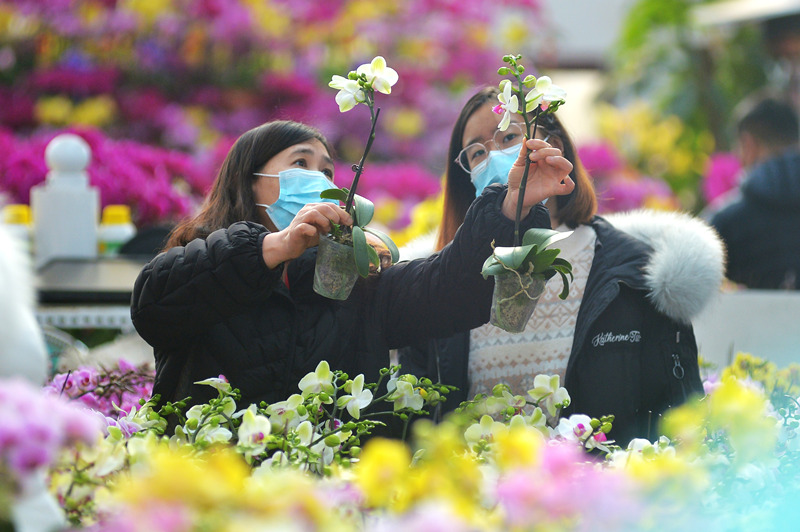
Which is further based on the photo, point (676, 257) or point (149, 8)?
point (149, 8)

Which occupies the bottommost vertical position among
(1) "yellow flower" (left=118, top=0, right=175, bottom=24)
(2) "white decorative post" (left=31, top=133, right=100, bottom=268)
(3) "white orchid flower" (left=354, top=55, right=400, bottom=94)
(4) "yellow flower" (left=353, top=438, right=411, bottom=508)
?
(2) "white decorative post" (left=31, top=133, right=100, bottom=268)

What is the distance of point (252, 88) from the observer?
7.07m

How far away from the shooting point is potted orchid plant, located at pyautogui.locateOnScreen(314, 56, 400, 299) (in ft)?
5.85

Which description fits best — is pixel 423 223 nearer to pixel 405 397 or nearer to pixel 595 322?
pixel 595 322

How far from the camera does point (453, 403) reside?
2330mm

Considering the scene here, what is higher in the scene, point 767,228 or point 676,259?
point 676,259

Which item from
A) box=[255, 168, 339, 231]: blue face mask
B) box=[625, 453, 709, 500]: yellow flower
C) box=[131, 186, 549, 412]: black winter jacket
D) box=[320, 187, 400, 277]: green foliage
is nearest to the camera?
box=[625, 453, 709, 500]: yellow flower

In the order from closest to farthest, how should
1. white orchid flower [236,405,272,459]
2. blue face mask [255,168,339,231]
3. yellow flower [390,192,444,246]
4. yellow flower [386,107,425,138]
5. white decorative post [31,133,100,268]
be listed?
white orchid flower [236,405,272,459] → blue face mask [255,168,339,231] → yellow flower [390,192,444,246] → white decorative post [31,133,100,268] → yellow flower [386,107,425,138]

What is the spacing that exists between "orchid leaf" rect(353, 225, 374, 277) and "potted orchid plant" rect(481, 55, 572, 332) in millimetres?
233

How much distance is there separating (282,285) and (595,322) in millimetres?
795

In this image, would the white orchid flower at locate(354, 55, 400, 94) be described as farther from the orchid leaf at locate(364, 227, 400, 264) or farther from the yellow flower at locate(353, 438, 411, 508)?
the yellow flower at locate(353, 438, 411, 508)

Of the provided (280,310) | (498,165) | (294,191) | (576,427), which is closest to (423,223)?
(498,165)

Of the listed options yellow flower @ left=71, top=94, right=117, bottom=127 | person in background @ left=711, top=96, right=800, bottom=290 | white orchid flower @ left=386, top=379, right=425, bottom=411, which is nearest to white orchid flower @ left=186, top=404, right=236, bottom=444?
white orchid flower @ left=386, top=379, right=425, bottom=411

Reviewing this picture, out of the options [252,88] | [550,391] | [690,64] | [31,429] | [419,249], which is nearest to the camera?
[31,429]
